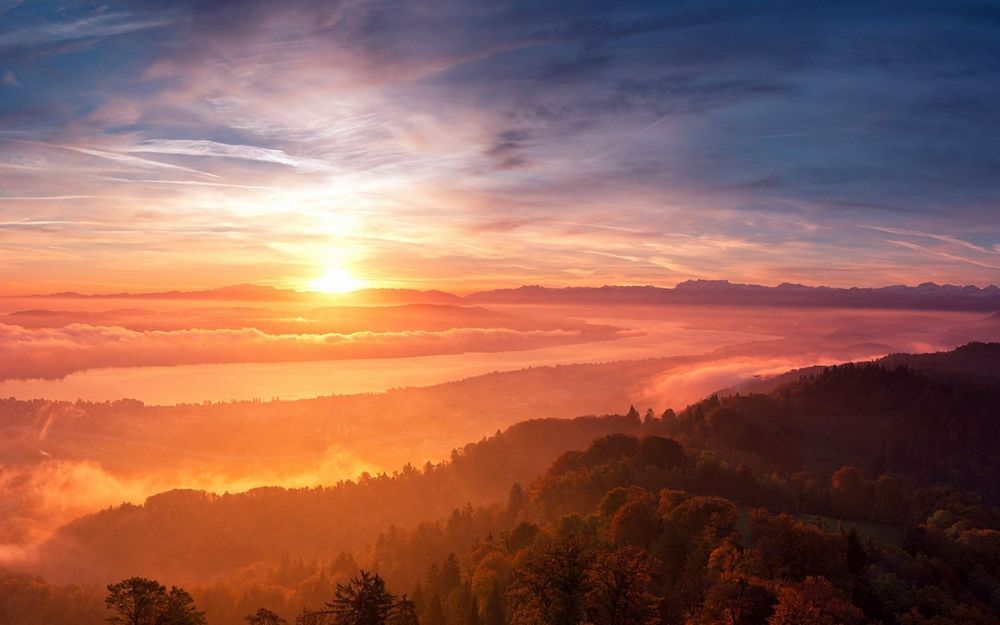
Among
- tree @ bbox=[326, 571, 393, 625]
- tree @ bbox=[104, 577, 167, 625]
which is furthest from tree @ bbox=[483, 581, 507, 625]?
tree @ bbox=[104, 577, 167, 625]

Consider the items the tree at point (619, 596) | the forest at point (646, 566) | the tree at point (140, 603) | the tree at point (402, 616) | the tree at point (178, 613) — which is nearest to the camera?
the tree at point (140, 603)

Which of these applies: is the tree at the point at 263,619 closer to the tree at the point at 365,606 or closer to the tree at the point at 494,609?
the tree at the point at 365,606

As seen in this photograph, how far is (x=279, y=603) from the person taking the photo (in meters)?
130

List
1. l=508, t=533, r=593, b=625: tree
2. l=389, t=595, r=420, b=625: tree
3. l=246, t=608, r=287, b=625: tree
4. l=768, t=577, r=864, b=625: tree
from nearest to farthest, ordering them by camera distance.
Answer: l=768, t=577, r=864, b=625: tree, l=246, t=608, r=287, b=625: tree, l=508, t=533, r=593, b=625: tree, l=389, t=595, r=420, b=625: tree

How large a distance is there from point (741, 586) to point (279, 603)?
103578 millimetres

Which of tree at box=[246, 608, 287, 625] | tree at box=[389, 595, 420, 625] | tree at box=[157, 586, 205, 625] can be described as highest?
tree at box=[157, 586, 205, 625]

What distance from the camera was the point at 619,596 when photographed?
165 ft

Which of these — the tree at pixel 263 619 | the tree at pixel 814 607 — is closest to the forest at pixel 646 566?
the tree at pixel 263 619

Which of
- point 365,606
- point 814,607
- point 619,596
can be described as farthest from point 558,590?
point 814,607

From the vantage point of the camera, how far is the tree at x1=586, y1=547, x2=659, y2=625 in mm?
50250

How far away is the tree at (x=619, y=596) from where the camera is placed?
50250 millimetres

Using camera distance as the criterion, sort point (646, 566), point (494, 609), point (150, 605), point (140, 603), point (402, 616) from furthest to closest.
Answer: point (494, 609)
point (402, 616)
point (646, 566)
point (150, 605)
point (140, 603)

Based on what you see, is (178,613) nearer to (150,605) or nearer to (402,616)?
(150,605)

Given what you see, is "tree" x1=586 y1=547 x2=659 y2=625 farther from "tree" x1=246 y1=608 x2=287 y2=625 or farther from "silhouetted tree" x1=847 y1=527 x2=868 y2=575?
"silhouetted tree" x1=847 y1=527 x2=868 y2=575
